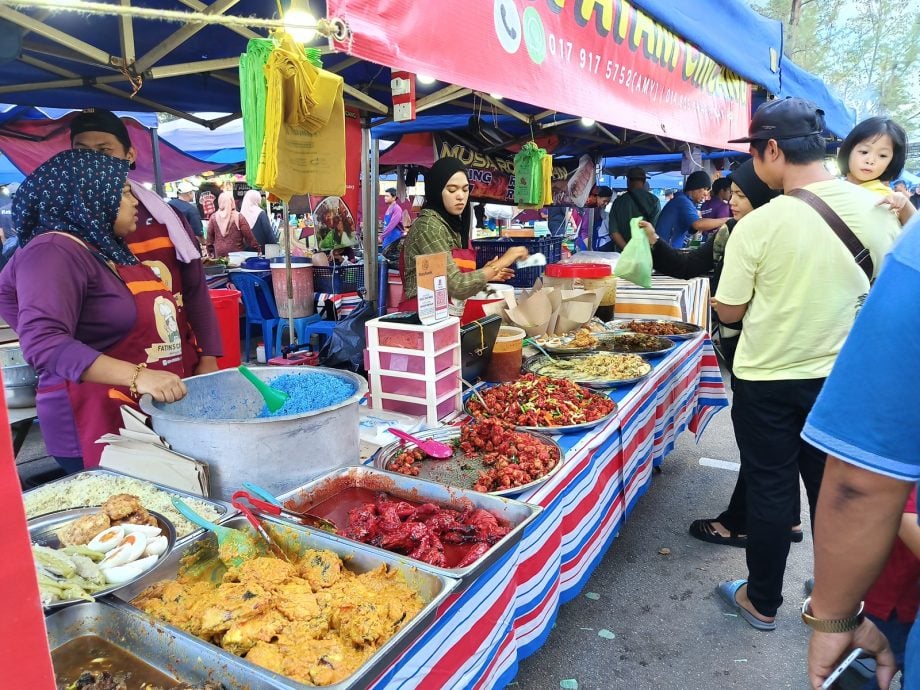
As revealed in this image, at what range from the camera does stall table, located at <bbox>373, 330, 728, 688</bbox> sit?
1.30 meters

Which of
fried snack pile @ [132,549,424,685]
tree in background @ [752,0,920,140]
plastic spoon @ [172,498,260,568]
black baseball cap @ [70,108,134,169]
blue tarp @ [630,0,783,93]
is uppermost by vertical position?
tree in background @ [752,0,920,140]

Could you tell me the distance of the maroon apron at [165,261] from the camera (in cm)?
238

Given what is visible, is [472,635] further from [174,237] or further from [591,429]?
[174,237]

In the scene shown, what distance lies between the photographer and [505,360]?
290cm

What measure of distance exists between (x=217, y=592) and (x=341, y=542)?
0.90ft

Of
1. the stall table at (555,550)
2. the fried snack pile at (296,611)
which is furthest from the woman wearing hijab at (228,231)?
the fried snack pile at (296,611)

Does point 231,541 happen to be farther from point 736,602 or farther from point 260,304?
point 260,304

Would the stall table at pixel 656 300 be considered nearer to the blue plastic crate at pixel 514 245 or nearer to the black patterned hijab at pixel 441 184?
the blue plastic crate at pixel 514 245

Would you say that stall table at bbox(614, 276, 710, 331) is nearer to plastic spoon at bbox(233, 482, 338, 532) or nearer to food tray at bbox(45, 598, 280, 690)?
plastic spoon at bbox(233, 482, 338, 532)

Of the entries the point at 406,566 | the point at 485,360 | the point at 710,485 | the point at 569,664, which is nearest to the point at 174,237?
the point at 485,360

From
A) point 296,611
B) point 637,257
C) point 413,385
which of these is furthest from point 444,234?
point 296,611

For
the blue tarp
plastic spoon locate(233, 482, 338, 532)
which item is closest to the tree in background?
the blue tarp

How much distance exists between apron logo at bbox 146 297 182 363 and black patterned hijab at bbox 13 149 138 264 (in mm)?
289

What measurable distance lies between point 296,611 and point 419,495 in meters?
0.60
